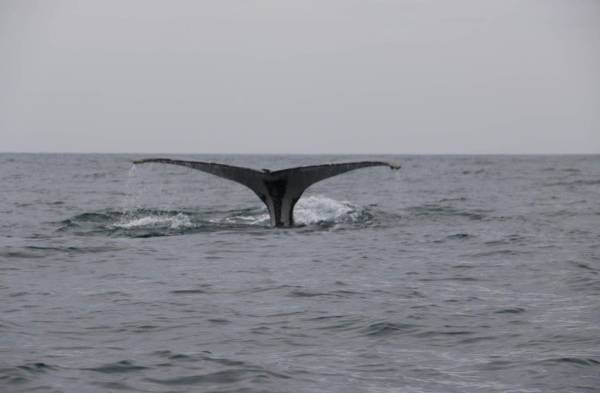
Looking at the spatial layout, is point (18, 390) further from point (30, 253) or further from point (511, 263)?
point (511, 263)

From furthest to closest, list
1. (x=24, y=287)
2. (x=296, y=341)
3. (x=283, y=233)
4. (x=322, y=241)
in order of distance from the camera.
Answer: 1. (x=283, y=233)
2. (x=322, y=241)
3. (x=24, y=287)
4. (x=296, y=341)

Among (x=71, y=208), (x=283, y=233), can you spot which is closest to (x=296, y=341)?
(x=283, y=233)

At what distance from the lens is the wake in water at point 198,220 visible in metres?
14.0

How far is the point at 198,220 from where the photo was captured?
16234 millimetres

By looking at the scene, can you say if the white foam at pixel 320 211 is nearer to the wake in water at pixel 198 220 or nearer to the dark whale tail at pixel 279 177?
the wake in water at pixel 198 220

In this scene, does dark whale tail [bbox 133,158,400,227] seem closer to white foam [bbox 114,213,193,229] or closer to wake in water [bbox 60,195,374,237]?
wake in water [bbox 60,195,374,237]

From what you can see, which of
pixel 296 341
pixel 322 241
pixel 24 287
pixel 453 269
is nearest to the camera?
pixel 296 341

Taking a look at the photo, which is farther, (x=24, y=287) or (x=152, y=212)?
(x=152, y=212)

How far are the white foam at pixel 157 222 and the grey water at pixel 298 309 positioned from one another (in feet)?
1.41

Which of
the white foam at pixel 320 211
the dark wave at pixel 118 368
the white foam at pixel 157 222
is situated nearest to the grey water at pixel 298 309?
the dark wave at pixel 118 368

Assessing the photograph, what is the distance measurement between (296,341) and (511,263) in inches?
188

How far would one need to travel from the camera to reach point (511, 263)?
10.3 meters

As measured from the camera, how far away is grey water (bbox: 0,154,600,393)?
5383 millimetres

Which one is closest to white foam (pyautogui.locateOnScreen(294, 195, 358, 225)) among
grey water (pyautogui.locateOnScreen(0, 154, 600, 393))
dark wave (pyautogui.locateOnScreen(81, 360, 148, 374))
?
grey water (pyautogui.locateOnScreen(0, 154, 600, 393))
